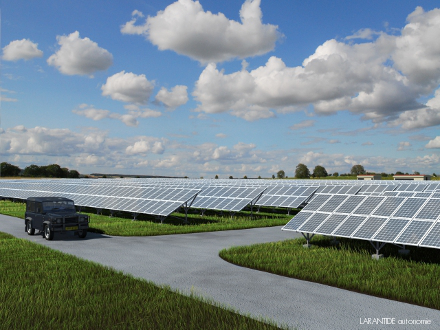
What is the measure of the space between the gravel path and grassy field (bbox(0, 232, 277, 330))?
734 mm

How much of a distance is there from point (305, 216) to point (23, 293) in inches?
483

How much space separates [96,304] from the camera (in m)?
9.23

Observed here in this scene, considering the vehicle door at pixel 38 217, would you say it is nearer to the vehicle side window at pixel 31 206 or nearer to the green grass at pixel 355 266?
the vehicle side window at pixel 31 206

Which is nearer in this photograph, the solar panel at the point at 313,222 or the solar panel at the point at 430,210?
the solar panel at the point at 430,210

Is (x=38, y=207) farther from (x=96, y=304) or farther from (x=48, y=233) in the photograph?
(x=96, y=304)

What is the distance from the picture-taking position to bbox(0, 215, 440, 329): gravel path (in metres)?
8.42

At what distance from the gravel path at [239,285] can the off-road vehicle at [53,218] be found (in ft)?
2.44

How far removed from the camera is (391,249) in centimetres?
1641

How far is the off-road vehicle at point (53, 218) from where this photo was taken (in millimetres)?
19312

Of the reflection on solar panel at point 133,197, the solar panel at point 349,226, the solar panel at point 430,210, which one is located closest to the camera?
the solar panel at point 430,210

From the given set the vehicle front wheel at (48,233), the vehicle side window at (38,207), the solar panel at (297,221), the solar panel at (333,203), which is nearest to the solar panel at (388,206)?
the solar panel at (333,203)

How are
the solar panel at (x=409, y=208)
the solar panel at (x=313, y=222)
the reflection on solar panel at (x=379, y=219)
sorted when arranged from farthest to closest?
the solar panel at (x=313, y=222) < the solar panel at (x=409, y=208) < the reflection on solar panel at (x=379, y=219)

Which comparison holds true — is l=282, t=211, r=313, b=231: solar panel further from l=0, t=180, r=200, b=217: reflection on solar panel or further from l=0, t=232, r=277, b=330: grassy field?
l=0, t=180, r=200, b=217: reflection on solar panel

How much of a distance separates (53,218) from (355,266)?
14918mm
